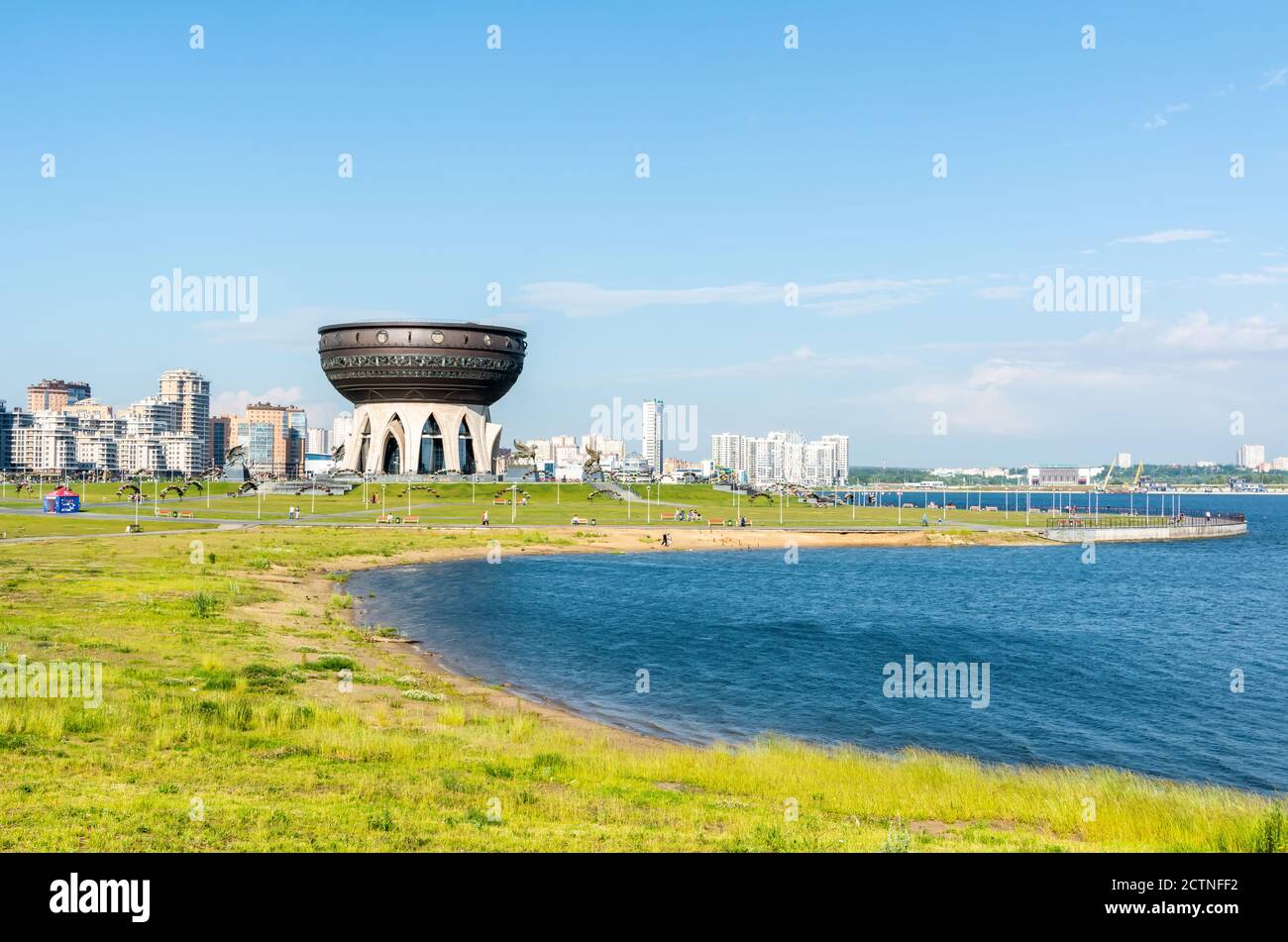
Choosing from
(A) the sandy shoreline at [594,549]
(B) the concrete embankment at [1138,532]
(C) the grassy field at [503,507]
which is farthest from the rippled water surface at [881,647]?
(B) the concrete embankment at [1138,532]

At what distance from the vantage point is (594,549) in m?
86.9

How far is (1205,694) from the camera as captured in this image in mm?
36625

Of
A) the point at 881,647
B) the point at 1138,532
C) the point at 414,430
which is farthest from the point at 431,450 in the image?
the point at 881,647

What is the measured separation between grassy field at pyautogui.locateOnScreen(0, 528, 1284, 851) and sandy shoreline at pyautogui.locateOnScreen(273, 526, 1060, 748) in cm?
66

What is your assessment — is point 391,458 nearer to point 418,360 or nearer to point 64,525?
point 418,360

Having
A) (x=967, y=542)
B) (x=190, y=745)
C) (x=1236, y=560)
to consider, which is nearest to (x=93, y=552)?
(x=190, y=745)

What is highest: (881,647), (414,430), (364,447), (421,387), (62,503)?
(421,387)

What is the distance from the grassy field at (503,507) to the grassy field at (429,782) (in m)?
70.5

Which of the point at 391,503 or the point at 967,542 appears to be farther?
the point at 391,503

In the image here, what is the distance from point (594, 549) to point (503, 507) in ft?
132
